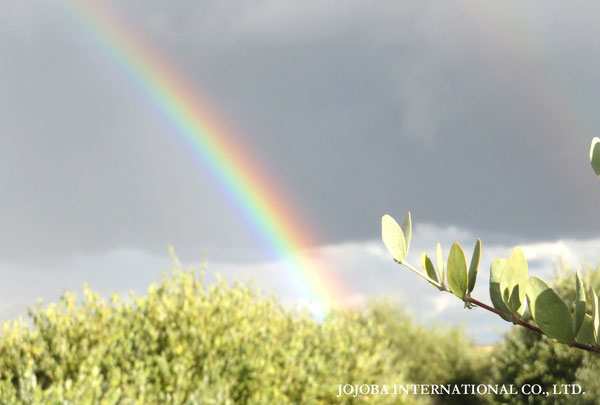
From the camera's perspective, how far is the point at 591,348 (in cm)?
166

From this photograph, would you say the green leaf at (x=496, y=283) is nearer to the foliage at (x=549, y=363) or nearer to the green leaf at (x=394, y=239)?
the green leaf at (x=394, y=239)

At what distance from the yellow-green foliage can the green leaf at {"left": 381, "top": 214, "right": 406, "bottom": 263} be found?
6.53m

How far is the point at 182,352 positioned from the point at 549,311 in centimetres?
940

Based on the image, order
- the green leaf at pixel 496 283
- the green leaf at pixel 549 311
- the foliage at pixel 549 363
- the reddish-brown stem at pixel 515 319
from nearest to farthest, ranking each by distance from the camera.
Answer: the green leaf at pixel 549 311, the reddish-brown stem at pixel 515 319, the green leaf at pixel 496 283, the foliage at pixel 549 363

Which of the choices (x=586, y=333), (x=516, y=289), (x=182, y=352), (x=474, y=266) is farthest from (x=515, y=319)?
(x=182, y=352)

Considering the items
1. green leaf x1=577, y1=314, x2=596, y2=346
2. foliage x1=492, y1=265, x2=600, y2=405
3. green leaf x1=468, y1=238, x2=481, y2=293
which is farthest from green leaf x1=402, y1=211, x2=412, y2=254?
foliage x1=492, y1=265, x2=600, y2=405

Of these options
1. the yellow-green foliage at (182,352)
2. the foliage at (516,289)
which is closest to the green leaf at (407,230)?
the foliage at (516,289)

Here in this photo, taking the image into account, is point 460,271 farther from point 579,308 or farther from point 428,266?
point 579,308

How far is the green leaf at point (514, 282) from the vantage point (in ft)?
5.40

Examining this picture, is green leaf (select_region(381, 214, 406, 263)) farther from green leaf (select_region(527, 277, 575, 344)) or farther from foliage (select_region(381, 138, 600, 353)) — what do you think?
green leaf (select_region(527, 277, 575, 344))

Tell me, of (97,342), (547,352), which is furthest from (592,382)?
(97,342)

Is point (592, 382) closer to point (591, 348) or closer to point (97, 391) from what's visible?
point (97, 391)

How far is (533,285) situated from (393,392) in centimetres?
1311

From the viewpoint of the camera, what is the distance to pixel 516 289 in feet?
5.53
